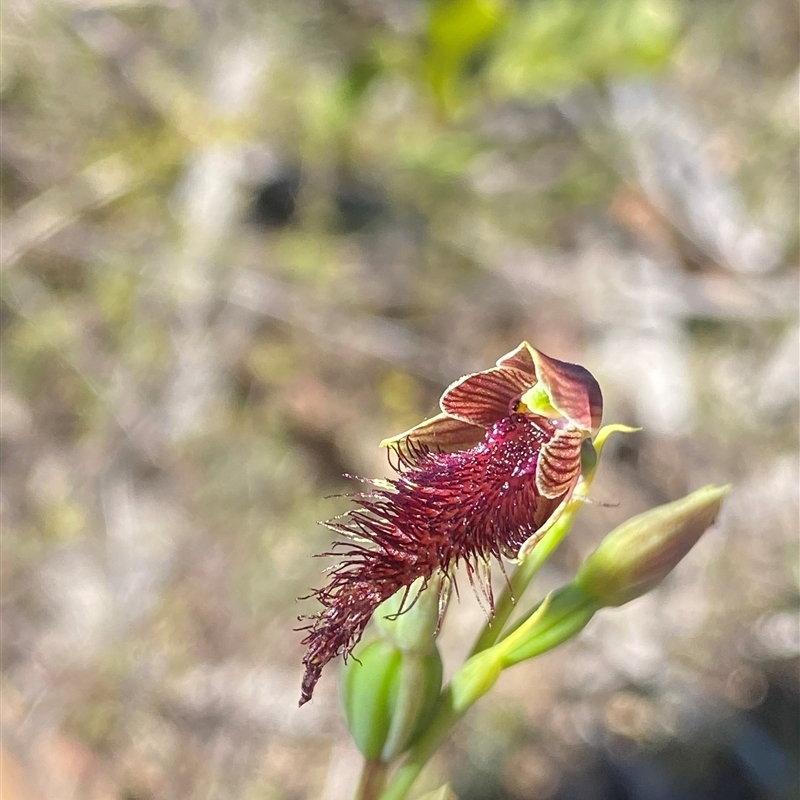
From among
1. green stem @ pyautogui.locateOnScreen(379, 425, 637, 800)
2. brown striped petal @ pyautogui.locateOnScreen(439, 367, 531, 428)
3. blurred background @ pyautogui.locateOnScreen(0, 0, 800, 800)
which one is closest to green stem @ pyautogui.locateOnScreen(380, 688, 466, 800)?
green stem @ pyautogui.locateOnScreen(379, 425, 637, 800)

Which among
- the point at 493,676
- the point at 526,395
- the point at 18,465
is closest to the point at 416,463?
the point at 526,395

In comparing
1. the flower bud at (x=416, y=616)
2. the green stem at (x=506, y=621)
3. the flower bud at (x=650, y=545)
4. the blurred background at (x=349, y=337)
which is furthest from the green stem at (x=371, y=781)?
the blurred background at (x=349, y=337)

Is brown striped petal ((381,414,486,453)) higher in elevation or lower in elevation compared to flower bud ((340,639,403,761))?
higher

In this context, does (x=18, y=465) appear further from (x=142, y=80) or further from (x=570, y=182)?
(x=570, y=182)

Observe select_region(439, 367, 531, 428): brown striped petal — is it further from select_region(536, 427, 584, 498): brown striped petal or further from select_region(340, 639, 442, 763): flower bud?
select_region(340, 639, 442, 763): flower bud

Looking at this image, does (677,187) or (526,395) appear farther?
(677,187)

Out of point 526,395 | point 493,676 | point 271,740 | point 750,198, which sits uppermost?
point 750,198
